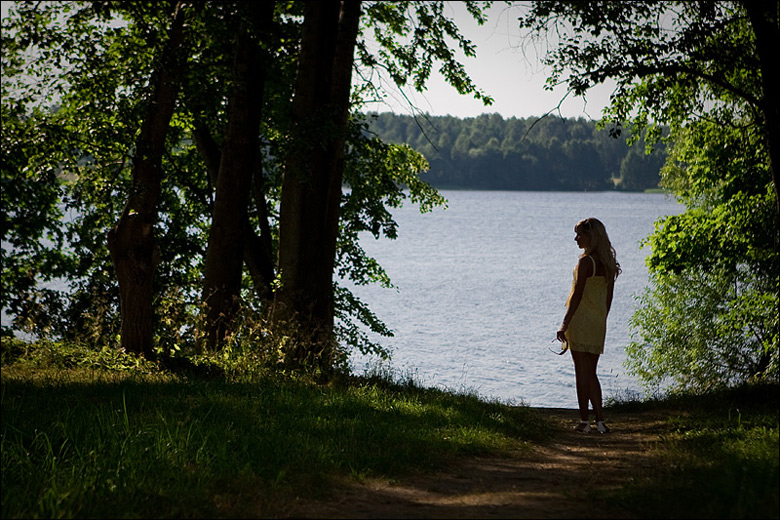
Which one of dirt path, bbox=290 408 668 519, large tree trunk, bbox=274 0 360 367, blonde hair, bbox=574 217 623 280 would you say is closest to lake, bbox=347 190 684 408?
large tree trunk, bbox=274 0 360 367

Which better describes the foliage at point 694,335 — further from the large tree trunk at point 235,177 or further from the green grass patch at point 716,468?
the green grass patch at point 716,468

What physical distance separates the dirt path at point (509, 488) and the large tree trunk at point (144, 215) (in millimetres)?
5564

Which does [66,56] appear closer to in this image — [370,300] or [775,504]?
[775,504]

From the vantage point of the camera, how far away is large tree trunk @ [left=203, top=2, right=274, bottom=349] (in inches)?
472

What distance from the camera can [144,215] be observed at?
401 inches

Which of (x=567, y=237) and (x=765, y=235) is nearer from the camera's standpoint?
(x=765, y=235)

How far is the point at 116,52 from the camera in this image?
1080cm

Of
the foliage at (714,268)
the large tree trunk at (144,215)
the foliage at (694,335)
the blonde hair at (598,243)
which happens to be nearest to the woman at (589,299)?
the blonde hair at (598,243)

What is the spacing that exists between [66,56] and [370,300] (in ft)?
117

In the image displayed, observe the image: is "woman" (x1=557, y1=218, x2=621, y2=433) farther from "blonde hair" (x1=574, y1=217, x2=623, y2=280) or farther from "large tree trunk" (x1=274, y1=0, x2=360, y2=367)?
"large tree trunk" (x1=274, y1=0, x2=360, y2=367)

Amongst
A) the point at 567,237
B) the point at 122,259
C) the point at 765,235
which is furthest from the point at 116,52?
the point at 567,237

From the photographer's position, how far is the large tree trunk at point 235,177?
472 inches

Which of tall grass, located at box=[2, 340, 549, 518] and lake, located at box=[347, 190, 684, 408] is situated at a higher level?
tall grass, located at box=[2, 340, 549, 518]

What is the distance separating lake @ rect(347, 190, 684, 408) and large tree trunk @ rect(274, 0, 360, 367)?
1.54 metres
